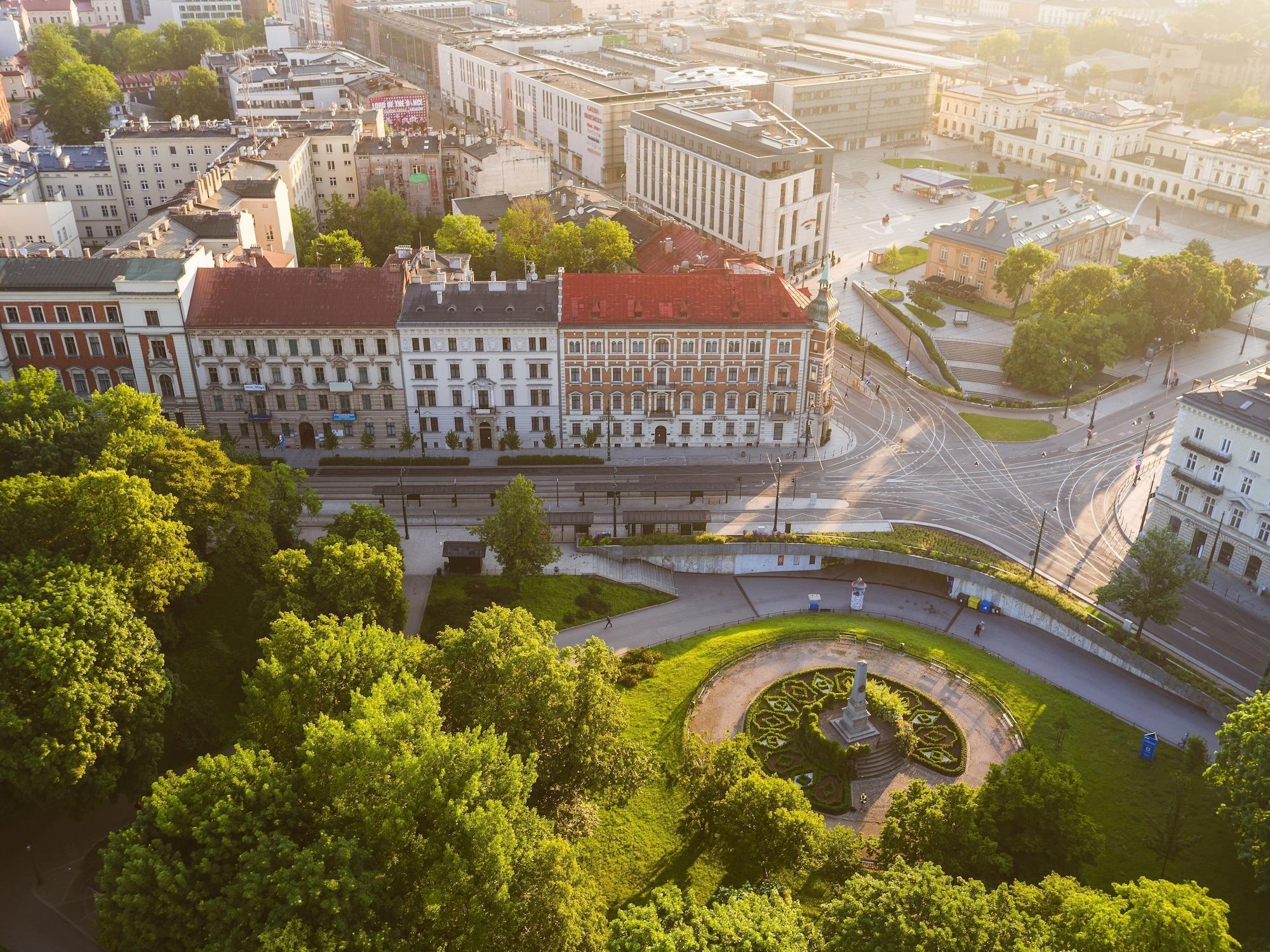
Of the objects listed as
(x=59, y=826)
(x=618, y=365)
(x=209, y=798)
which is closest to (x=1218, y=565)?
(x=618, y=365)

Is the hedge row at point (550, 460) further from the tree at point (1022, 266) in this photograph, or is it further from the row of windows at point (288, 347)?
the tree at point (1022, 266)

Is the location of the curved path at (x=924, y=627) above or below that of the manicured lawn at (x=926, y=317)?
below

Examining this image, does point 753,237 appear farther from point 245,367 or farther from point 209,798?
point 209,798

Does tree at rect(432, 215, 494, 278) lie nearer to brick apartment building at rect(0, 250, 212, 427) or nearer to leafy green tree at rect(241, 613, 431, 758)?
brick apartment building at rect(0, 250, 212, 427)

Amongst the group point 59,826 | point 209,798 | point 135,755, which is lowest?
point 59,826

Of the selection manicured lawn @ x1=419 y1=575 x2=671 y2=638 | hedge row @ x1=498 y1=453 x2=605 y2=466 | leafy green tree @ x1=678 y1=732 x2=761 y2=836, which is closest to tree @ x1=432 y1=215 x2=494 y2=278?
hedge row @ x1=498 y1=453 x2=605 y2=466

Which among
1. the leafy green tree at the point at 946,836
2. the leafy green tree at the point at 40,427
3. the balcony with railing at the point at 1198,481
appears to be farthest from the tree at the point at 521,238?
the leafy green tree at the point at 946,836

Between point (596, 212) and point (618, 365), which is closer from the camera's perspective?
point (618, 365)
